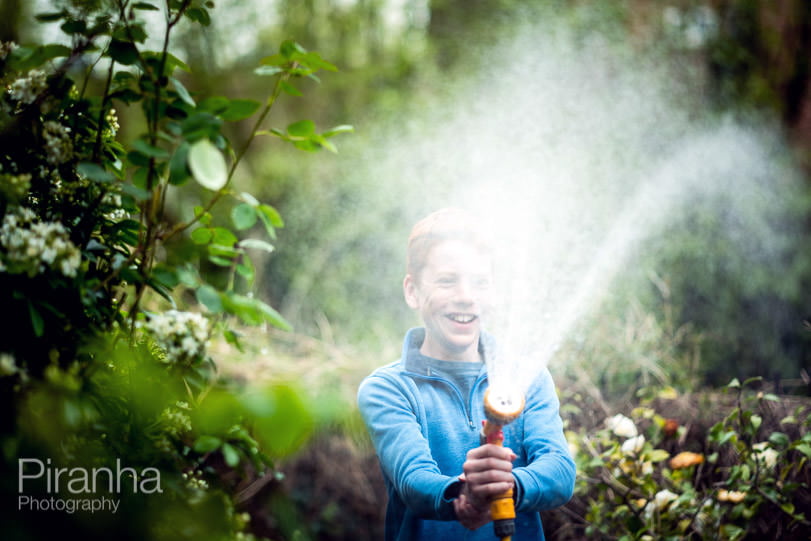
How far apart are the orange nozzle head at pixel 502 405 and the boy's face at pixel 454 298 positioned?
29 centimetres

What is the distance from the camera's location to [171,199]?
6.03m

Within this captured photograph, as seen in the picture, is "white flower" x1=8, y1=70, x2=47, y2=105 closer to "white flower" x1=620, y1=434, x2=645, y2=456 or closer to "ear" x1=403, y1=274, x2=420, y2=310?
"ear" x1=403, y1=274, x2=420, y2=310

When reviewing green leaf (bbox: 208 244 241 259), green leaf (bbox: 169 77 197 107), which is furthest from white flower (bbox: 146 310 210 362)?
green leaf (bbox: 169 77 197 107)

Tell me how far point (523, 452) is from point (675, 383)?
1826mm

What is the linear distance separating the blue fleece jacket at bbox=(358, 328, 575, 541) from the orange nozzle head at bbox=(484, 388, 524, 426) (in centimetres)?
17

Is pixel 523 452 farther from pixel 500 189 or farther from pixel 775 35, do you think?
pixel 775 35

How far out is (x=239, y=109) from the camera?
1.06 meters

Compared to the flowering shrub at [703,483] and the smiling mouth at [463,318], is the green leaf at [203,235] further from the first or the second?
the flowering shrub at [703,483]

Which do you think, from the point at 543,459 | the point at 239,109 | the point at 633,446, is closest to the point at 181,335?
the point at 239,109

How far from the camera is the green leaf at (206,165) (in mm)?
840

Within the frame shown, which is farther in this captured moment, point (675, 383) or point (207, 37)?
point (207, 37)

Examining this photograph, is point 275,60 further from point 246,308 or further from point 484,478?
point 484,478

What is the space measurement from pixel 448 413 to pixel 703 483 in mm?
1411

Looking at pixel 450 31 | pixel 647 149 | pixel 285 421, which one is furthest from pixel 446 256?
pixel 450 31
